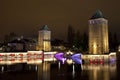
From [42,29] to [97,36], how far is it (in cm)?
6203

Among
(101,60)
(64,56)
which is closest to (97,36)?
(101,60)

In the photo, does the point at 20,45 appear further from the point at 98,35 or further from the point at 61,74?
the point at 61,74

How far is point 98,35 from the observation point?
82125 millimetres

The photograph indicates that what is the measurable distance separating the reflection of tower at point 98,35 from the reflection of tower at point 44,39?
46.6 m

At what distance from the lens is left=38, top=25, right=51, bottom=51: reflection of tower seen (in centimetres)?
12738

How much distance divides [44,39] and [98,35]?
180ft

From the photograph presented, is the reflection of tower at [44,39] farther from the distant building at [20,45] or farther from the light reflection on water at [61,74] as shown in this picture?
the light reflection on water at [61,74]

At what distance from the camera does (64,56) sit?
222ft

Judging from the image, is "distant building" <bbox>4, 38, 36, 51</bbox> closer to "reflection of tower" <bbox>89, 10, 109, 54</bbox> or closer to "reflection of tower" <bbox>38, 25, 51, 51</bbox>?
"reflection of tower" <bbox>38, 25, 51, 51</bbox>

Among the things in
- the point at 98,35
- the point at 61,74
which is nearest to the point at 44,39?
the point at 98,35

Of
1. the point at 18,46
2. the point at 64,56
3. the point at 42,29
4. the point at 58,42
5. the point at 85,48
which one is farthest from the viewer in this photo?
the point at 58,42

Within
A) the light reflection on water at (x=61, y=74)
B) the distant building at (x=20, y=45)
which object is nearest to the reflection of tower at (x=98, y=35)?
the light reflection on water at (x=61, y=74)

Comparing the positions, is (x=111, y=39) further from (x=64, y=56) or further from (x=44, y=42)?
(x=64, y=56)

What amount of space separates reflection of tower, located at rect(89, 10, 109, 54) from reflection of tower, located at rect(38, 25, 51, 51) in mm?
46596
